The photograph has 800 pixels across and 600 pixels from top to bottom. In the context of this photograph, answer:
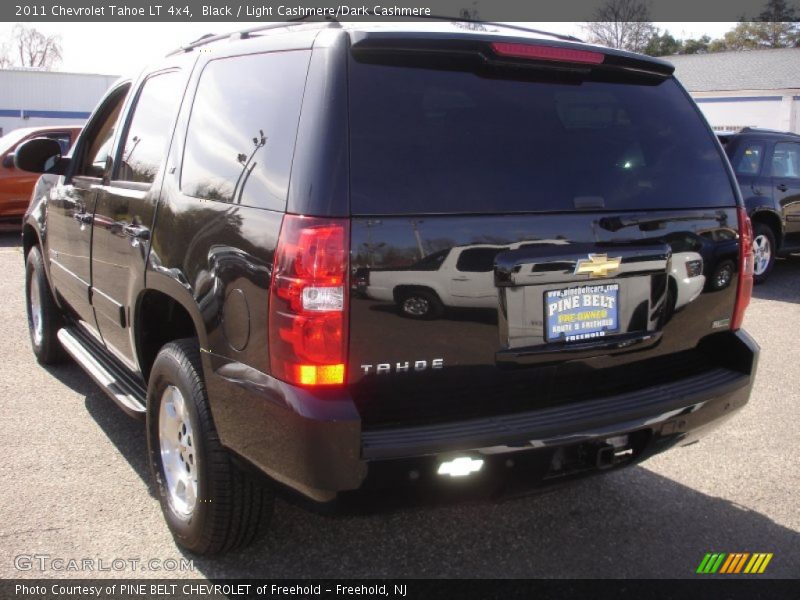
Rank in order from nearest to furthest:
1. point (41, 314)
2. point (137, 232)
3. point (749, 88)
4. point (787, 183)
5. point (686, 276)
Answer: point (686, 276) < point (137, 232) < point (41, 314) < point (787, 183) < point (749, 88)

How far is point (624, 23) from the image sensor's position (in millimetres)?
57719

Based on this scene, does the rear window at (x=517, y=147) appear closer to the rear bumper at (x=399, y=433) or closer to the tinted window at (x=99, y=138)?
the rear bumper at (x=399, y=433)

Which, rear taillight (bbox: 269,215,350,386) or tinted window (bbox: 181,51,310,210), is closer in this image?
rear taillight (bbox: 269,215,350,386)

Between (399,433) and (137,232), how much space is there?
163 centimetres

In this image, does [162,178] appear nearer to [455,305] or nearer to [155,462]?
[155,462]

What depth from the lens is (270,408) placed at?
8.40 ft

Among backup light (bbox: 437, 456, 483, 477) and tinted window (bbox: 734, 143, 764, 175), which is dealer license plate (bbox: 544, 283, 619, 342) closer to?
backup light (bbox: 437, 456, 483, 477)

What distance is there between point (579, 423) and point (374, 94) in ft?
4.28

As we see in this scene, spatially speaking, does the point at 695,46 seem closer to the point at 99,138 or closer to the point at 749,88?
the point at 749,88

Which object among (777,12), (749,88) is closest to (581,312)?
(749,88)

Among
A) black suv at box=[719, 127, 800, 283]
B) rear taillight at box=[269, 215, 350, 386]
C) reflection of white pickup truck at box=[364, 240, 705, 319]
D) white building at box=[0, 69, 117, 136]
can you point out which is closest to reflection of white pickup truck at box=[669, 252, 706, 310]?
reflection of white pickup truck at box=[364, 240, 705, 319]

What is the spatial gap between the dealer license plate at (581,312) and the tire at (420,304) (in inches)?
15.5

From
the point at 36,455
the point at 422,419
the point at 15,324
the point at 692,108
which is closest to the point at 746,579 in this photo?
the point at 422,419

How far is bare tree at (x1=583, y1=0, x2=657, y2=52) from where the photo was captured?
5725 cm
